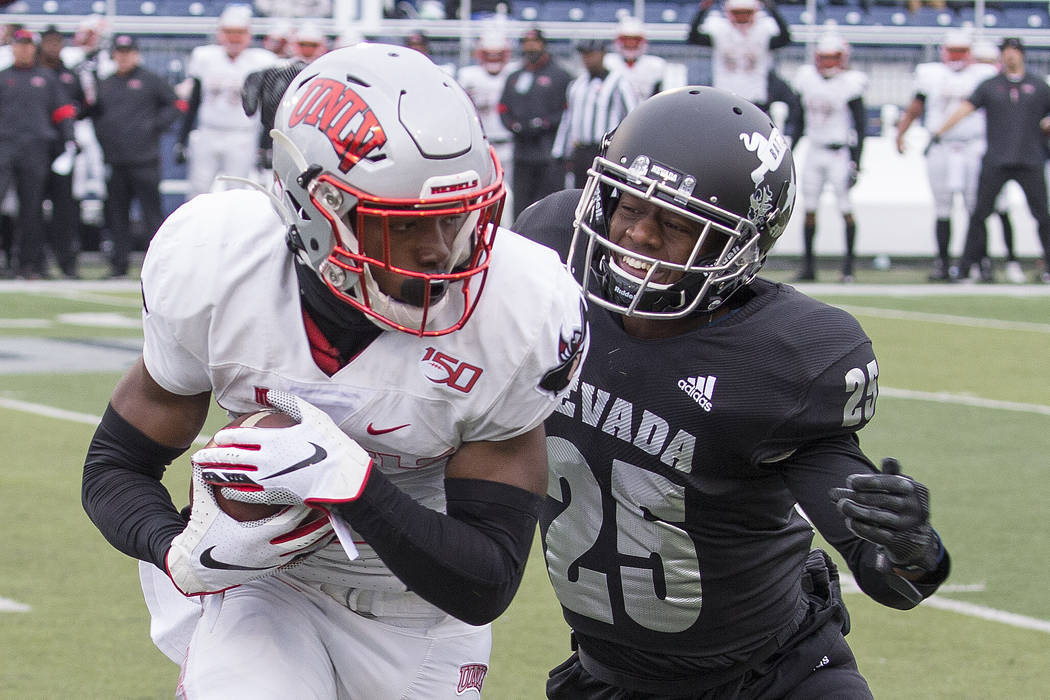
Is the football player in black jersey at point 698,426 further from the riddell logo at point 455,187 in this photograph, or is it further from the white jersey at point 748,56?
the white jersey at point 748,56

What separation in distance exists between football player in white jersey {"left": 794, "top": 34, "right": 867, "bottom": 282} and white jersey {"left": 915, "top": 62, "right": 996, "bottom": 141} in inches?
35.6

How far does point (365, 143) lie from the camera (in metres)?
2.31

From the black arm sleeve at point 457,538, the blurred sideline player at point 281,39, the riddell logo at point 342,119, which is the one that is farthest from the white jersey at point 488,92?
the black arm sleeve at point 457,538

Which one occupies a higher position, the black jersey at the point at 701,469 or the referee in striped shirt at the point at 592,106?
the black jersey at the point at 701,469

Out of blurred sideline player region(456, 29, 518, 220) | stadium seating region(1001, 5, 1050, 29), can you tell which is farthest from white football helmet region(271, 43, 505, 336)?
stadium seating region(1001, 5, 1050, 29)

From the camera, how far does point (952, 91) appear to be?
14.1 m

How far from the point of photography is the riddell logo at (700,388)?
109 inches

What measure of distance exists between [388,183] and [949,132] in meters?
12.2

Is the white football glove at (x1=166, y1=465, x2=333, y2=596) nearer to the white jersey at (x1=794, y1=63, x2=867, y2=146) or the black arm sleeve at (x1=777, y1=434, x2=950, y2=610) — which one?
the black arm sleeve at (x1=777, y1=434, x2=950, y2=610)

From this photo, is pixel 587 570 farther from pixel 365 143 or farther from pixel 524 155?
pixel 524 155

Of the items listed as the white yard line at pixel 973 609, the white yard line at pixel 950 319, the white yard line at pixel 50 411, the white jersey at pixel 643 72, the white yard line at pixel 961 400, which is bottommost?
the white yard line at pixel 950 319

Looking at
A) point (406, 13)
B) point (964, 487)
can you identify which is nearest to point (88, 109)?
point (406, 13)

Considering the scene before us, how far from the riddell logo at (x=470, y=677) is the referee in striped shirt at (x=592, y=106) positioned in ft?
33.6

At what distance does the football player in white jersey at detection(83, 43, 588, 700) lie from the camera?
2277mm
